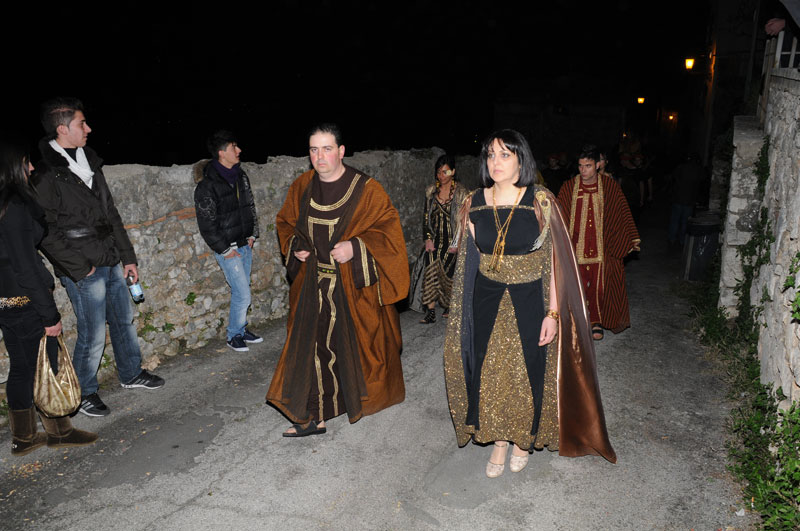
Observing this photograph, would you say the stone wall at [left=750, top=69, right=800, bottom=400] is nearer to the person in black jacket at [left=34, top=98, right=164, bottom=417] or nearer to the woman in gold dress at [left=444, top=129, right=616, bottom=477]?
the woman in gold dress at [left=444, top=129, right=616, bottom=477]

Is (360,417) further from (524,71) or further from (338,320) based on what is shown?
(524,71)

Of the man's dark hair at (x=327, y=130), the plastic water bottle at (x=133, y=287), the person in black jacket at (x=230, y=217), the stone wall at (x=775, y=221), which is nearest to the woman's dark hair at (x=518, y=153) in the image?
the man's dark hair at (x=327, y=130)

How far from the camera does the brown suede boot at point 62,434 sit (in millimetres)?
4395

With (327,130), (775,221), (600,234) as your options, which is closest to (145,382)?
(327,130)

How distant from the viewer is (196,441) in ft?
14.9

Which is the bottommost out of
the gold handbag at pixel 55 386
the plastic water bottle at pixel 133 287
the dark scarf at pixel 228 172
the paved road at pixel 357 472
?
the paved road at pixel 357 472

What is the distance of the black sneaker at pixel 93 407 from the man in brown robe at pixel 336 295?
144 cm

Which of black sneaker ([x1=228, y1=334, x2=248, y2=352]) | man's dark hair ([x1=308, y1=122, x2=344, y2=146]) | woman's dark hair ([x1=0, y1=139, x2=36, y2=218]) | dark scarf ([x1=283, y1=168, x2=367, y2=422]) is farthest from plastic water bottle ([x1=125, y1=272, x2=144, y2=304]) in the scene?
man's dark hair ([x1=308, y1=122, x2=344, y2=146])

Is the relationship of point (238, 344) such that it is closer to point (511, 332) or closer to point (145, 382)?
point (145, 382)

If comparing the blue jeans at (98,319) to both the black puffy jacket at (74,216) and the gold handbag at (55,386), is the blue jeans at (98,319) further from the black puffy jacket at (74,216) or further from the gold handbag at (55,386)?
the gold handbag at (55,386)

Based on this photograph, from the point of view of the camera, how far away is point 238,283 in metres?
6.07

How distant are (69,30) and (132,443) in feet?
62.0

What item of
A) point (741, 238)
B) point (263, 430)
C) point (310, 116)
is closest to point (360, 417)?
point (263, 430)

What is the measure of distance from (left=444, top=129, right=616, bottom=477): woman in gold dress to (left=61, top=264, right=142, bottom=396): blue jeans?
277 centimetres
